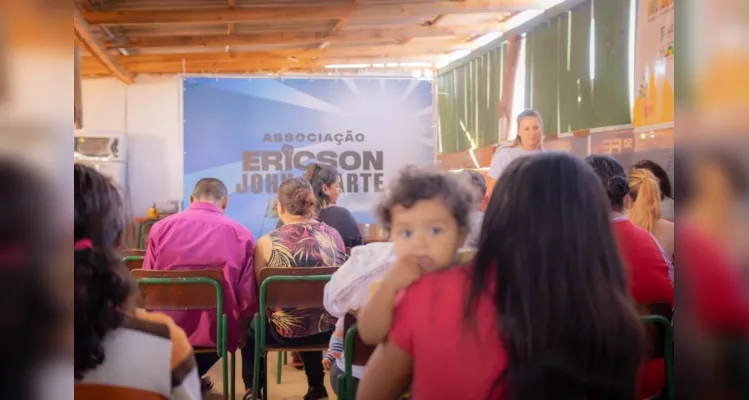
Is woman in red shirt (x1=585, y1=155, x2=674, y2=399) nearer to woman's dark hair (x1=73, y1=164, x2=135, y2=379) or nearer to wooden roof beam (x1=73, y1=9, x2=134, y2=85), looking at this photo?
woman's dark hair (x1=73, y1=164, x2=135, y2=379)

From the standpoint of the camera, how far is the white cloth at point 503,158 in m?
1.00

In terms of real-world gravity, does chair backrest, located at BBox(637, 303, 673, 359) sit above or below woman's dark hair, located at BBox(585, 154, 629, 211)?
below

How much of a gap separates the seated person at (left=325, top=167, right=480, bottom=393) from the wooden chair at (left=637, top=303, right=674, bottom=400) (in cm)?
→ 32

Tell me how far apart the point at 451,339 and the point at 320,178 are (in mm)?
1845

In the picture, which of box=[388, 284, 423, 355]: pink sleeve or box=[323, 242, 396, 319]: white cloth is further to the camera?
box=[323, 242, 396, 319]: white cloth

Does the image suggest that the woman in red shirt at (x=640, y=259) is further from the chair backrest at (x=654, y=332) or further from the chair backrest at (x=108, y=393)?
the chair backrest at (x=108, y=393)

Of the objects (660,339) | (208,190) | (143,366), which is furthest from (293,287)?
(660,339)

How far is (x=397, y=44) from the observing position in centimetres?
595

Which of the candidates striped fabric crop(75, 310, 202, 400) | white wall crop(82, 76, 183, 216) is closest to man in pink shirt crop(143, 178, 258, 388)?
→ striped fabric crop(75, 310, 202, 400)

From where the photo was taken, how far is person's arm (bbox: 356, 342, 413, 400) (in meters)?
0.97

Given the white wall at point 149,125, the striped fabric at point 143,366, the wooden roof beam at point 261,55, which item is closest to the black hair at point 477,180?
the striped fabric at point 143,366

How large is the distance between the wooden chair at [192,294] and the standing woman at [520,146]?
0.60 metres

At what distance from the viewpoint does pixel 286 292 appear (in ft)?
6.97

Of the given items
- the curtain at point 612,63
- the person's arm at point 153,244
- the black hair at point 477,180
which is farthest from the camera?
the curtain at point 612,63
